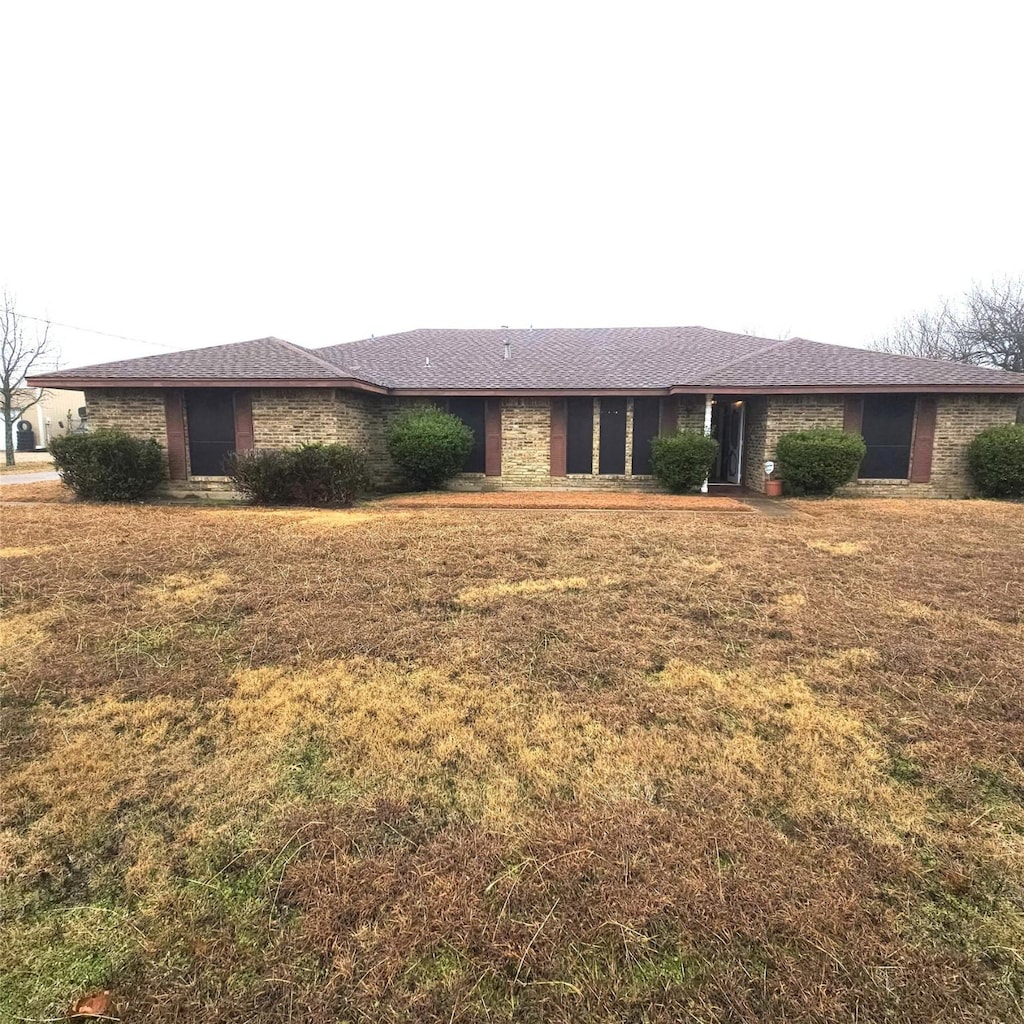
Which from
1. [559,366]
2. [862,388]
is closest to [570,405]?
[559,366]

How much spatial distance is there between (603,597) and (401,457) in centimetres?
910

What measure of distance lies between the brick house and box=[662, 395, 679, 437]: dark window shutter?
25 millimetres

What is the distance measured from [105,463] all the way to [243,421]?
2.73 meters

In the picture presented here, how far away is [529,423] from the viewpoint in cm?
1405

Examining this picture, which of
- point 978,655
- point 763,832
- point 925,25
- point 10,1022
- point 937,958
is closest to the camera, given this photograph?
point 10,1022

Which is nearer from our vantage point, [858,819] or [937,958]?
[937,958]

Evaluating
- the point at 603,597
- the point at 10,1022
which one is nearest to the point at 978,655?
the point at 603,597

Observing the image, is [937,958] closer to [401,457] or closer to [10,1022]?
[10,1022]

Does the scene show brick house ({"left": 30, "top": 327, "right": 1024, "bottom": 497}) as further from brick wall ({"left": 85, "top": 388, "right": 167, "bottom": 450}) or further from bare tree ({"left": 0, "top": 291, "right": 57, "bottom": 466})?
bare tree ({"left": 0, "top": 291, "right": 57, "bottom": 466})

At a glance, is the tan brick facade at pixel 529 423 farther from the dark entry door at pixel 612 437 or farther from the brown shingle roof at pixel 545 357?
the brown shingle roof at pixel 545 357

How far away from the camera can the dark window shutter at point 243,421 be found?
12367 mm

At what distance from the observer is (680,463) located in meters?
12.8

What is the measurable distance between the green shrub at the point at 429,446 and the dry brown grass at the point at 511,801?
790 cm

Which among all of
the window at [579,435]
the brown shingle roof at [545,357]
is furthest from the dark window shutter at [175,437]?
the window at [579,435]
